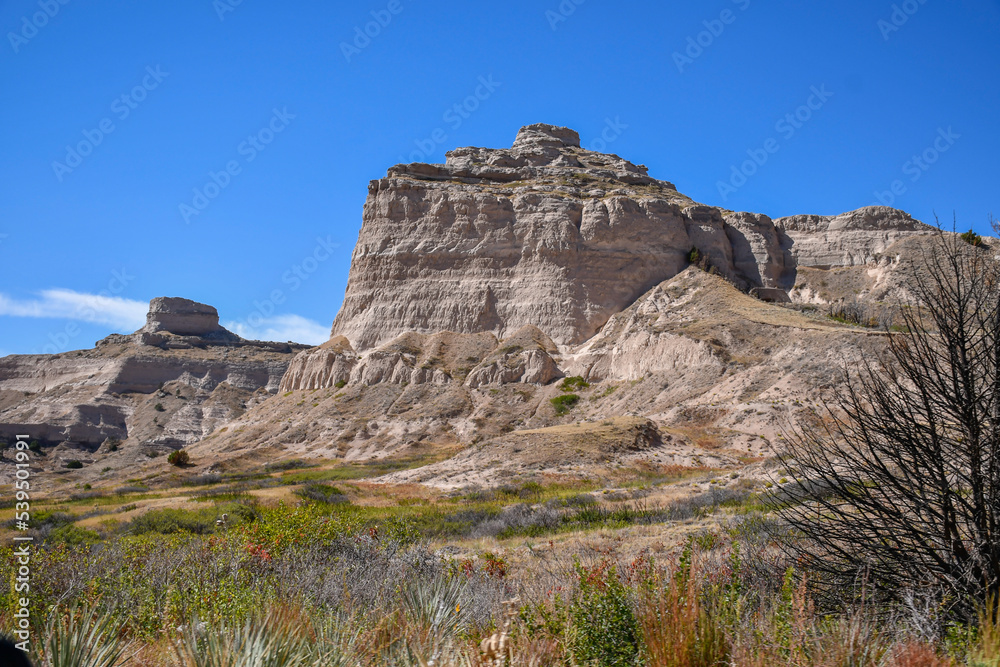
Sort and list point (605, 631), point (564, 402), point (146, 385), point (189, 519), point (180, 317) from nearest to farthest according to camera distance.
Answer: point (605, 631), point (189, 519), point (564, 402), point (146, 385), point (180, 317)

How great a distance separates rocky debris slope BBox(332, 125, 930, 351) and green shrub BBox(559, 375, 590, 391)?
6.75 m

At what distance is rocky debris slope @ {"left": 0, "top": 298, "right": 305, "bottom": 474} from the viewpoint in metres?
77.2

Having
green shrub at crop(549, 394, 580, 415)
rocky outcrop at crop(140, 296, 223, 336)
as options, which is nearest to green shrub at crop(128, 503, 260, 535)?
green shrub at crop(549, 394, 580, 415)

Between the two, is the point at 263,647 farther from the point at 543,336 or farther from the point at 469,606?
the point at 543,336

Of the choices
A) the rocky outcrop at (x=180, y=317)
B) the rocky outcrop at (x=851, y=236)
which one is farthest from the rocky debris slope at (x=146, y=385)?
the rocky outcrop at (x=851, y=236)

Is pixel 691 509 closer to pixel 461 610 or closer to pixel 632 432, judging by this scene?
pixel 461 610

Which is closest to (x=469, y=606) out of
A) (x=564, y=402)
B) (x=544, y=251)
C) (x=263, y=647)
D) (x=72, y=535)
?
(x=263, y=647)

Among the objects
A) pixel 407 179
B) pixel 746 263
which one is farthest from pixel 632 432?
pixel 407 179

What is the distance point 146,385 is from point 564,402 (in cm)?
7007

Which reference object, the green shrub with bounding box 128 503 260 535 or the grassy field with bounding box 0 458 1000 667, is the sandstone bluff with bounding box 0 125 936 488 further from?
the grassy field with bounding box 0 458 1000 667

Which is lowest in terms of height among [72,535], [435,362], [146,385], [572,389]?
[72,535]

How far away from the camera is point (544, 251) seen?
61906mm

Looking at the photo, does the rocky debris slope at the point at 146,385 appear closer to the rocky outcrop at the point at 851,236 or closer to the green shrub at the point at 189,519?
the green shrub at the point at 189,519

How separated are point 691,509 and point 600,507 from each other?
3156 millimetres
